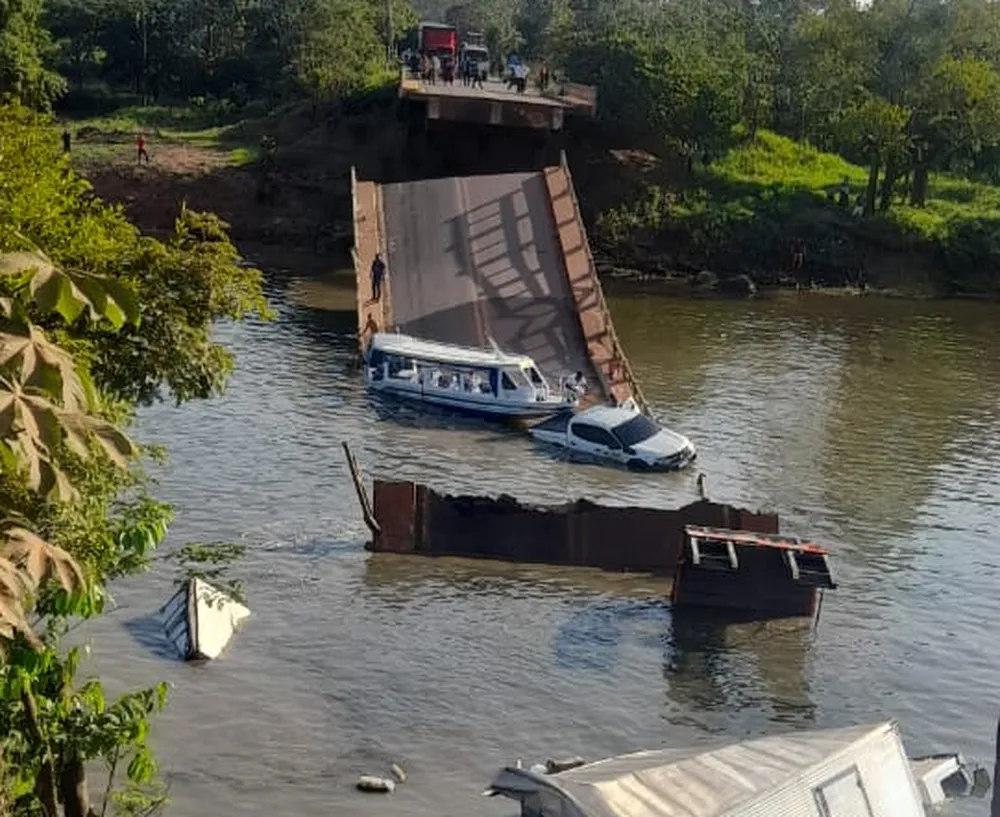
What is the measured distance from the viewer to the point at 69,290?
8.54 metres

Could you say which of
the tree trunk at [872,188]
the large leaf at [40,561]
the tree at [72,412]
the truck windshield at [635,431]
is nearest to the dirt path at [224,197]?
the tree trunk at [872,188]

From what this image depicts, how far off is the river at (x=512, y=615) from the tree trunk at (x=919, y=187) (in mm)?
31495

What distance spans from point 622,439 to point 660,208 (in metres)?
37.6

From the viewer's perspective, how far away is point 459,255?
53406 millimetres

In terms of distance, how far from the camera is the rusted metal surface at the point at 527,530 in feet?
95.7

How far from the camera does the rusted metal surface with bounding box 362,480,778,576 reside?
95.7ft

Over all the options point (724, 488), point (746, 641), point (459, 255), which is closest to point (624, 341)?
point (459, 255)

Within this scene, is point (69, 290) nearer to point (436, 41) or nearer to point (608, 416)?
point (608, 416)

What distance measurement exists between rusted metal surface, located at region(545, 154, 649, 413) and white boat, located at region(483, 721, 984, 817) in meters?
25.2

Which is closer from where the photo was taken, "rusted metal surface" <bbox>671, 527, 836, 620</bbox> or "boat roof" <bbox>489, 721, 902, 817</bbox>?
"boat roof" <bbox>489, 721, 902, 817</bbox>

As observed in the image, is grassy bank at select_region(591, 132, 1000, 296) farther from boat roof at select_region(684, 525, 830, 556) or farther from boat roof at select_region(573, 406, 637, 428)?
boat roof at select_region(684, 525, 830, 556)

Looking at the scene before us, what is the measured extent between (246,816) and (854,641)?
1215 cm

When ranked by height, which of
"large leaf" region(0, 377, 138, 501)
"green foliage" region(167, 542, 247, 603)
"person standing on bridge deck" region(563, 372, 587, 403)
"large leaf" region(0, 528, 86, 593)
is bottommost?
"green foliage" region(167, 542, 247, 603)

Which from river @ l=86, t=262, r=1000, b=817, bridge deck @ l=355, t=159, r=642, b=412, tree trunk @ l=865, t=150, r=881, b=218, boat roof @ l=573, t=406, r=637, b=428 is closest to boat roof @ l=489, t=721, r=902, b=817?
river @ l=86, t=262, r=1000, b=817
